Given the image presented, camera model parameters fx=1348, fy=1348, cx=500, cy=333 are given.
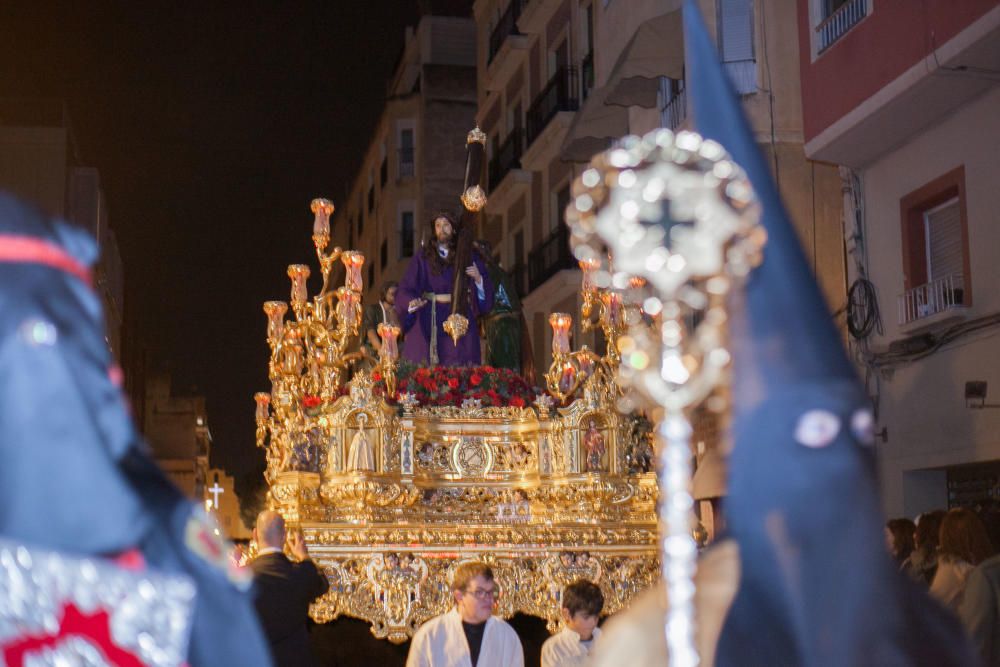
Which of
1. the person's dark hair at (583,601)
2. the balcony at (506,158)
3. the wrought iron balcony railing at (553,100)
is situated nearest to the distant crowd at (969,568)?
the person's dark hair at (583,601)

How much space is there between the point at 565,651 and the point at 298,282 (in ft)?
11.8

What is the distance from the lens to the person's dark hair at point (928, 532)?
24.3ft

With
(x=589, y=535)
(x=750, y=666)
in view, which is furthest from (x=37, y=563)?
(x=589, y=535)

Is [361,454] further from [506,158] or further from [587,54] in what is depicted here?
[506,158]

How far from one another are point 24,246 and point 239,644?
74 cm

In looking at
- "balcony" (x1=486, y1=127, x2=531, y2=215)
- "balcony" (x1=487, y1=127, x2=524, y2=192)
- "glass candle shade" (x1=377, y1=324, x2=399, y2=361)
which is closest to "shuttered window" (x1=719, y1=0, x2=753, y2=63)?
"glass candle shade" (x1=377, y1=324, x2=399, y2=361)

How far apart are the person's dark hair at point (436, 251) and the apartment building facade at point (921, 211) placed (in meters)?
3.93

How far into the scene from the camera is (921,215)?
12453 mm

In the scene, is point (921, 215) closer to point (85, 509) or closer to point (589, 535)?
point (589, 535)

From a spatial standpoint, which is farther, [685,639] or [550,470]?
[550,470]

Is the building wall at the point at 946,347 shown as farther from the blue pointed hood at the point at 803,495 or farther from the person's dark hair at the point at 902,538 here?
the blue pointed hood at the point at 803,495

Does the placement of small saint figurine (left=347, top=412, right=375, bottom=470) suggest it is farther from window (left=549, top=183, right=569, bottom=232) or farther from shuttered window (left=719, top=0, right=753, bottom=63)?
window (left=549, top=183, right=569, bottom=232)

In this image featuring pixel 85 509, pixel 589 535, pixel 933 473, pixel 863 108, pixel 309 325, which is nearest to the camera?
pixel 85 509

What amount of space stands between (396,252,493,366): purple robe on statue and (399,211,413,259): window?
2189 centimetres
